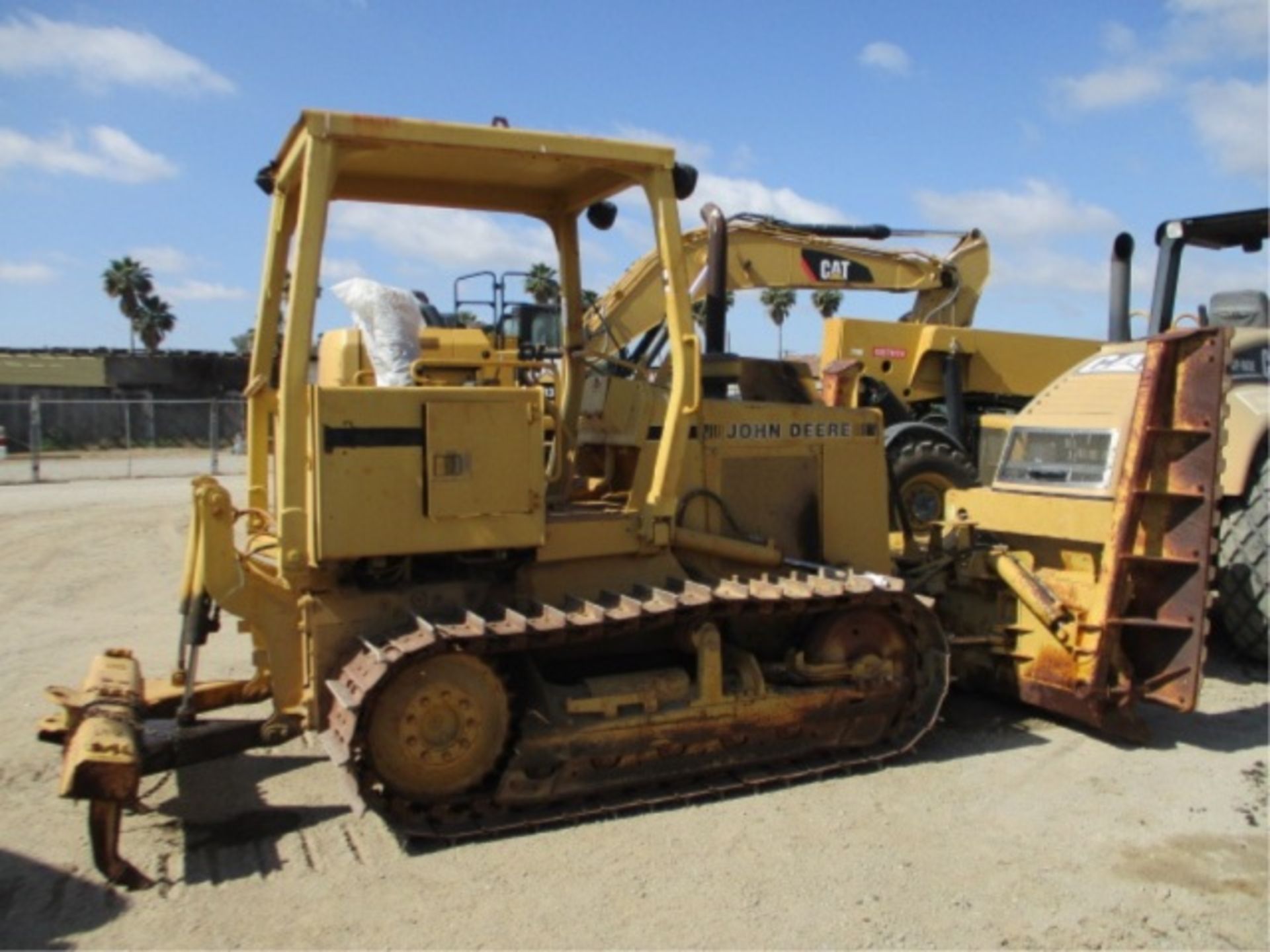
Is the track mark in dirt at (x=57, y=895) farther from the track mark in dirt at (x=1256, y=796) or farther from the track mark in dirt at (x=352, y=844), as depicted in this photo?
the track mark in dirt at (x=1256, y=796)

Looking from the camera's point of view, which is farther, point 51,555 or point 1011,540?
point 51,555

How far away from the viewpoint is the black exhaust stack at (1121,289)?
7609mm

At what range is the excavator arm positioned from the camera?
1050 cm

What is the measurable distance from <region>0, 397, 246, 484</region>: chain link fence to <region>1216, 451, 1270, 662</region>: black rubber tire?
1782 cm

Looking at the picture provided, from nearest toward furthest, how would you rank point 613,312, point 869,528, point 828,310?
point 869,528, point 613,312, point 828,310

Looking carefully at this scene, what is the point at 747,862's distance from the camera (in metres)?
4.34

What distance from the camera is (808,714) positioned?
535 centimetres

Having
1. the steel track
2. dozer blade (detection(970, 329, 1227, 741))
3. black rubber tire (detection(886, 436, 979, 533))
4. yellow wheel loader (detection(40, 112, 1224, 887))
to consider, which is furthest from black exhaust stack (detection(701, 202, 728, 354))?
black rubber tire (detection(886, 436, 979, 533))

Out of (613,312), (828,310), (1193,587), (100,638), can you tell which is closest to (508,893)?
(1193,587)

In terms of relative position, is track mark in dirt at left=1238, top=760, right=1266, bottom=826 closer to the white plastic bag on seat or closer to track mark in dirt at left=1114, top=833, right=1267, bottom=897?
track mark in dirt at left=1114, top=833, right=1267, bottom=897

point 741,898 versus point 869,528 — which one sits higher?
point 869,528

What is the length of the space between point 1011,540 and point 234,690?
435 centimetres

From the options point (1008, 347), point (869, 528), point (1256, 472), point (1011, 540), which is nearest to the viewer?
point (869, 528)

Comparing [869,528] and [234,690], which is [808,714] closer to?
[869,528]
